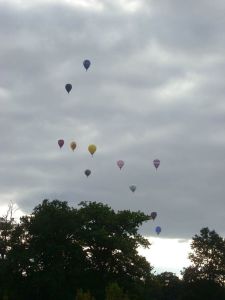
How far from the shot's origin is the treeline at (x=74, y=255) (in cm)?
7212

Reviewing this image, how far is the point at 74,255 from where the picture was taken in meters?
74.1

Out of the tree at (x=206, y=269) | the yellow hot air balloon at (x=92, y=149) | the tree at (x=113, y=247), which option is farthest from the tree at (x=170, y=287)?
the yellow hot air balloon at (x=92, y=149)

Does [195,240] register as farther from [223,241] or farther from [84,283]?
[84,283]

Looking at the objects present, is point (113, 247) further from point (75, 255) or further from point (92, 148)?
point (92, 148)

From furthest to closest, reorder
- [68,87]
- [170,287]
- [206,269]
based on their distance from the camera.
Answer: [170,287]
[206,269]
[68,87]

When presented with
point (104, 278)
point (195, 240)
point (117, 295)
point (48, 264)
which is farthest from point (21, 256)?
point (195, 240)

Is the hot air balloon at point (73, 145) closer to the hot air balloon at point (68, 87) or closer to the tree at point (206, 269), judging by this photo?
the hot air balloon at point (68, 87)

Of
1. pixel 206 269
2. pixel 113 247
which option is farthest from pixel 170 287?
pixel 113 247

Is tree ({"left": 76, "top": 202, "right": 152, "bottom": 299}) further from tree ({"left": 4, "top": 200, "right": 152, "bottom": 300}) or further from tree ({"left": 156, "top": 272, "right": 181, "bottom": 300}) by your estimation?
tree ({"left": 156, "top": 272, "right": 181, "bottom": 300})

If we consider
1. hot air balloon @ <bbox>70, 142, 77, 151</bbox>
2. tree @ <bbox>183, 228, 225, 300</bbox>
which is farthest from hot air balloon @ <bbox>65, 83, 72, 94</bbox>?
tree @ <bbox>183, 228, 225, 300</bbox>

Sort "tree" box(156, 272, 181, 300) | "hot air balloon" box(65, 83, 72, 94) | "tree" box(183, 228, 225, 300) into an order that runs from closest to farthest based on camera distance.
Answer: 1. "hot air balloon" box(65, 83, 72, 94)
2. "tree" box(183, 228, 225, 300)
3. "tree" box(156, 272, 181, 300)

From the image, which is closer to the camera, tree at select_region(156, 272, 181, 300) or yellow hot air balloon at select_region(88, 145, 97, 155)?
yellow hot air balloon at select_region(88, 145, 97, 155)

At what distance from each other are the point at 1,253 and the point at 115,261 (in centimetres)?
1700

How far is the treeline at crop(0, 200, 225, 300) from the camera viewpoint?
72.1m
